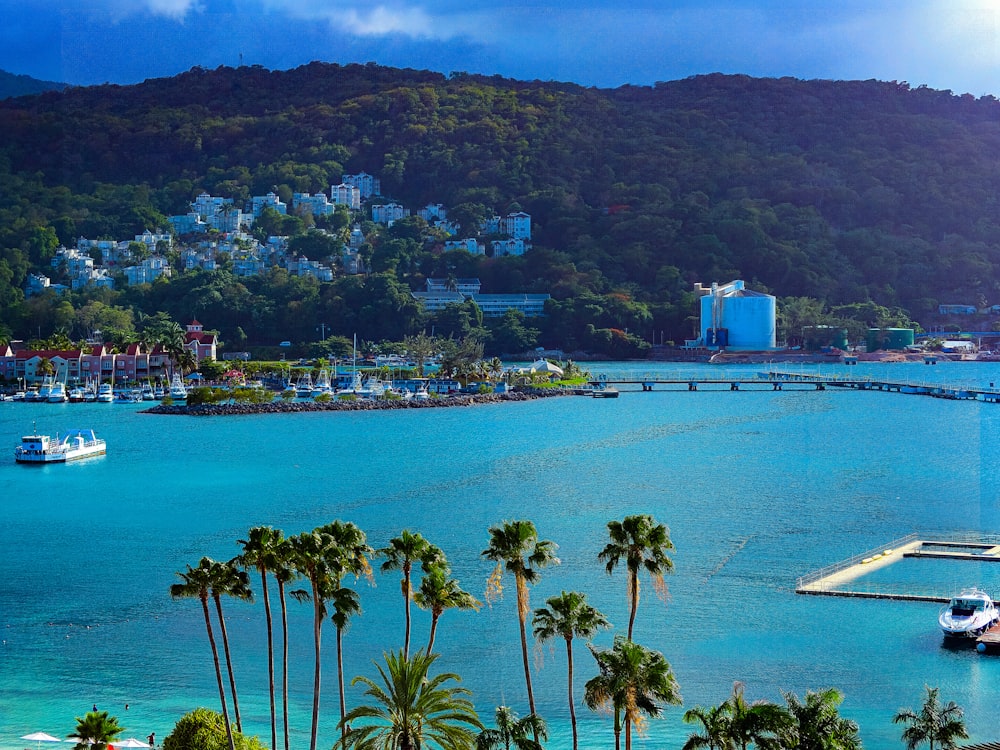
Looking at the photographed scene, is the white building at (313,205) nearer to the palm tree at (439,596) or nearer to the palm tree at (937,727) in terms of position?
the palm tree at (439,596)

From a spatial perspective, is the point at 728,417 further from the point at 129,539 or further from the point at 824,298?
the point at 824,298

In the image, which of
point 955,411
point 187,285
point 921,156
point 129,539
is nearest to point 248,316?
point 187,285

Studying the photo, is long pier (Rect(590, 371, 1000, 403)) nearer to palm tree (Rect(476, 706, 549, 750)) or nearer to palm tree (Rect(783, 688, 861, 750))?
palm tree (Rect(783, 688, 861, 750))

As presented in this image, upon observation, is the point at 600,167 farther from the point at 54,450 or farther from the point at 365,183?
the point at 54,450

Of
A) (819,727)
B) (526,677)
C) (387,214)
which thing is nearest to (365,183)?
(387,214)

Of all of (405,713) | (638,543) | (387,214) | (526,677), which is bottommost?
(526,677)

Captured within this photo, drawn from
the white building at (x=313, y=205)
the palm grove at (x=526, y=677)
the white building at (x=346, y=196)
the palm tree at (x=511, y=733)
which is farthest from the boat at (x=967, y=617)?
the white building at (x=346, y=196)
